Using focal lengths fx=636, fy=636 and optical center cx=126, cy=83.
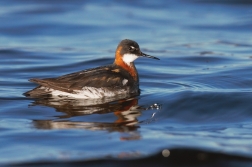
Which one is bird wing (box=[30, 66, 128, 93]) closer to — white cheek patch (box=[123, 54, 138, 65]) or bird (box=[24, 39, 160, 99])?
bird (box=[24, 39, 160, 99])

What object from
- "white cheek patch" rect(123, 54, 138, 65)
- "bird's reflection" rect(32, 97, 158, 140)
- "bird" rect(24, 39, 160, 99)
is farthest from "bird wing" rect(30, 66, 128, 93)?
"white cheek patch" rect(123, 54, 138, 65)

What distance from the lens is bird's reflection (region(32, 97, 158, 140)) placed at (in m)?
10.5

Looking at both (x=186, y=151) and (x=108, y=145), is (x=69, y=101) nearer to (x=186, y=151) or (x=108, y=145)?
(x=108, y=145)

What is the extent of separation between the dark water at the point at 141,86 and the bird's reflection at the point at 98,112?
2cm

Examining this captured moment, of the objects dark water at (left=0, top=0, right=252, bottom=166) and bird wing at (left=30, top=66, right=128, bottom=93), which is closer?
dark water at (left=0, top=0, right=252, bottom=166)

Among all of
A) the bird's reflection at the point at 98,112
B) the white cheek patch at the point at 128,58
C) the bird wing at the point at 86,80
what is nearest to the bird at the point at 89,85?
the bird wing at the point at 86,80

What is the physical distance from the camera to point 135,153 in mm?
9000

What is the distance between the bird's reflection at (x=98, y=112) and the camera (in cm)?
1048

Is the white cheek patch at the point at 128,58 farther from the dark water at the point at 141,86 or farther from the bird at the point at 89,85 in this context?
the dark water at the point at 141,86

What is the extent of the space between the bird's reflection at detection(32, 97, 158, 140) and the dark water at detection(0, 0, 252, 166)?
19 millimetres

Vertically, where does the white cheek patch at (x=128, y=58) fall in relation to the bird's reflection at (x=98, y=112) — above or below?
above

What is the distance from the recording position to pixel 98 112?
1155 cm


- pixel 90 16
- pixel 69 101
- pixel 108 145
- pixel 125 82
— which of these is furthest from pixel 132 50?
pixel 90 16

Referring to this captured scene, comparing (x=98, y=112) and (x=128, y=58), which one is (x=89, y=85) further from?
(x=128, y=58)
